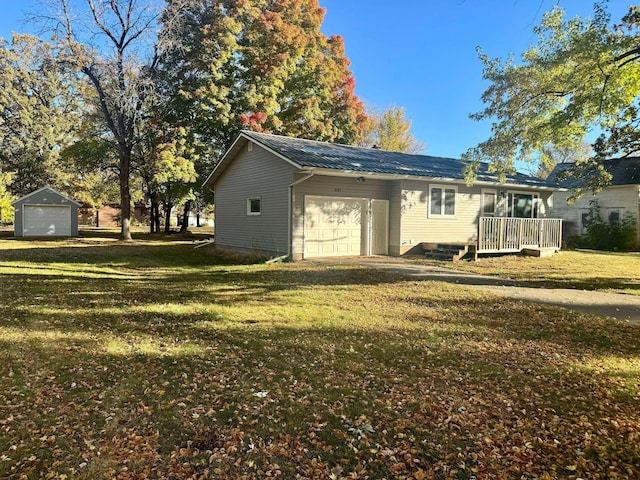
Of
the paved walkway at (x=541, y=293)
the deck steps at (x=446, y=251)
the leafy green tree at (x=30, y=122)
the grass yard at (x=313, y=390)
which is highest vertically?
the leafy green tree at (x=30, y=122)

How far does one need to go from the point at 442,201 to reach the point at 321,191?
526 cm

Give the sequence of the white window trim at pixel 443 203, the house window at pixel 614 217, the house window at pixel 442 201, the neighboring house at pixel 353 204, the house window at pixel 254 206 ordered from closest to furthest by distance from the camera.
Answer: the neighboring house at pixel 353 204 < the house window at pixel 254 206 < the white window trim at pixel 443 203 < the house window at pixel 442 201 < the house window at pixel 614 217

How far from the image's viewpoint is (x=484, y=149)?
11.7 metres

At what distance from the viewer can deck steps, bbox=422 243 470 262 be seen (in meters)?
14.3

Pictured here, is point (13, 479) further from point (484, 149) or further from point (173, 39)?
point (173, 39)

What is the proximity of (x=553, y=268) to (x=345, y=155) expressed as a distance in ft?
26.0

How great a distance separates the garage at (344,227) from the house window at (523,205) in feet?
22.3

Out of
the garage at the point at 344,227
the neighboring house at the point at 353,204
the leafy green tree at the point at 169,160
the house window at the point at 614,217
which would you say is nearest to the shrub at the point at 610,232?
the house window at the point at 614,217

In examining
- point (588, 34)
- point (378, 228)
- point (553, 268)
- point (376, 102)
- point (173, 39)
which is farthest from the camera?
point (376, 102)

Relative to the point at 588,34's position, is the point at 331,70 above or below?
above

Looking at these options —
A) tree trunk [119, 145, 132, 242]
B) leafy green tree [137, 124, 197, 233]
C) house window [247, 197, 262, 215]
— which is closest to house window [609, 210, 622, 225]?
house window [247, 197, 262, 215]

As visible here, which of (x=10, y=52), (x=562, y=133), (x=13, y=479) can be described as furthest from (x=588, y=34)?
(x=10, y=52)

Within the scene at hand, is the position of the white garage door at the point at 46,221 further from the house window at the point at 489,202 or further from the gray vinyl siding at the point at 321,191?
the house window at the point at 489,202

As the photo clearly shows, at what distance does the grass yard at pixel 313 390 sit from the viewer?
9.53 ft
